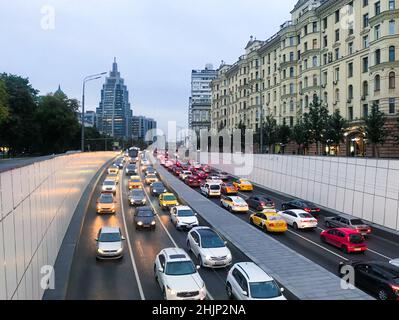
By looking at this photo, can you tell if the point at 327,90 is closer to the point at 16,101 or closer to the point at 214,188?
the point at 214,188

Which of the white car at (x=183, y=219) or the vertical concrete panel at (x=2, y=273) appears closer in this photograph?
the vertical concrete panel at (x=2, y=273)

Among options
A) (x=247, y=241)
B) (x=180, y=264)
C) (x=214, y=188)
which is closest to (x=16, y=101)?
(x=214, y=188)

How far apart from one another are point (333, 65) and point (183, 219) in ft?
132

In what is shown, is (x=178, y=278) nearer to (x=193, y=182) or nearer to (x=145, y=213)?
(x=145, y=213)

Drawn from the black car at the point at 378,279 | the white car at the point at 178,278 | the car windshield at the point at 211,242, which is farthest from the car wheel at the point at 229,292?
the black car at the point at 378,279

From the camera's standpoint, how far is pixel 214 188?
39719 mm

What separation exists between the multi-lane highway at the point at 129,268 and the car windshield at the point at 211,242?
1.04m

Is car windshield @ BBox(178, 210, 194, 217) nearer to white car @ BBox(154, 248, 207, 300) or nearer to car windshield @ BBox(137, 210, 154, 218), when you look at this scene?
car windshield @ BBox(137, 210, 154, 218)

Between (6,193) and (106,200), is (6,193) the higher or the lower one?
the higher one

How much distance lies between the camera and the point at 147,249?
21.9m

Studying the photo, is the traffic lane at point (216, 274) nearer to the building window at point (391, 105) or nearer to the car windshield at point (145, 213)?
the car windshield at point (145, 213)

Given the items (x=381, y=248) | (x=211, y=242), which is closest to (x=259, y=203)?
(x=381, y=248)

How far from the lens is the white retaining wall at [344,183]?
1041 inches
